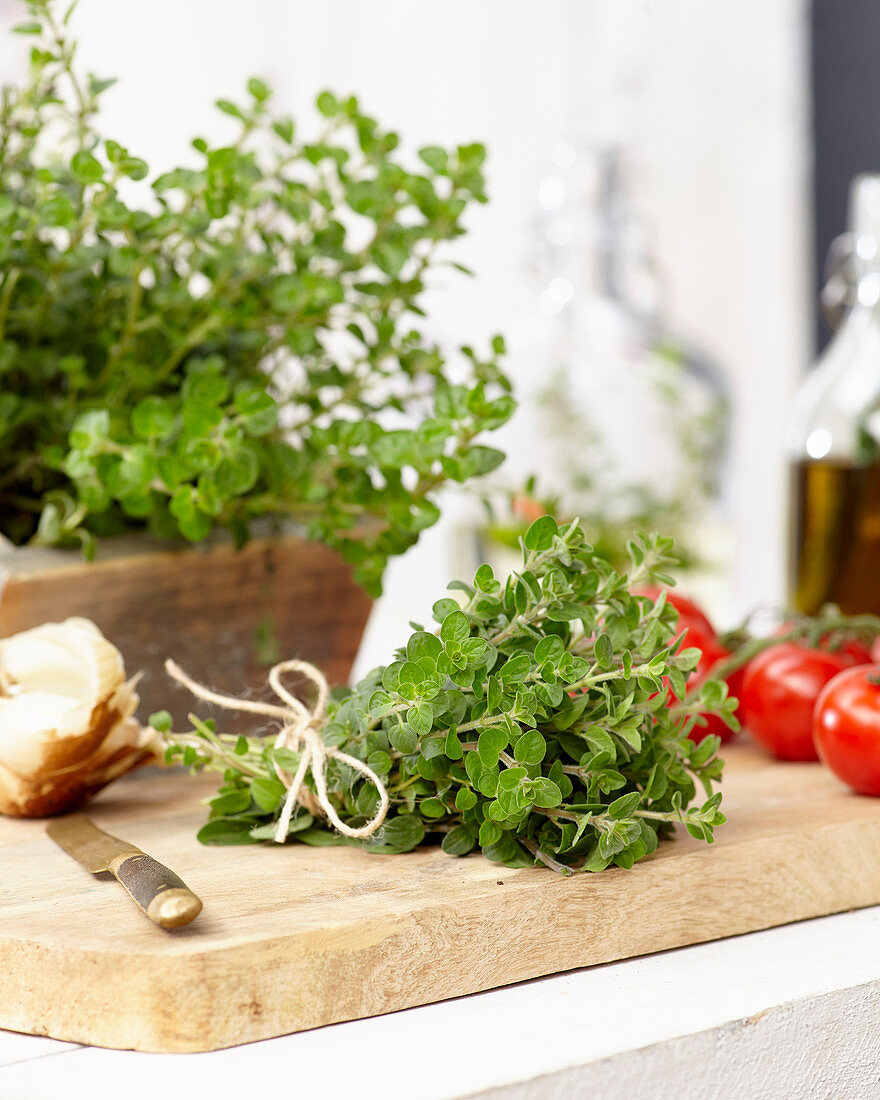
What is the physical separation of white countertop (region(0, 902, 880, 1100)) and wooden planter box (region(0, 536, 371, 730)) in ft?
0.99

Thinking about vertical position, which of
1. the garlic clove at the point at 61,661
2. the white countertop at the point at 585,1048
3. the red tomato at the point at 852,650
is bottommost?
the white countertop at the point at 585,1048

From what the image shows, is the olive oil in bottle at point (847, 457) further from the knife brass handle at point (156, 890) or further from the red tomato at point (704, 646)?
the knife brass handle at point (156, 890)

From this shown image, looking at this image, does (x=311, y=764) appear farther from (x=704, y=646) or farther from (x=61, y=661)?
(x=704, y=646)

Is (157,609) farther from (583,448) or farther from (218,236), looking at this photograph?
(583,448)

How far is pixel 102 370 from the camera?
76 centimetres

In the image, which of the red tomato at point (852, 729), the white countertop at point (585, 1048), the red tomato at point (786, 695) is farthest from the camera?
the red tomato at point (786, 695)

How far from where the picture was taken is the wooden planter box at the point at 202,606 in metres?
0.72

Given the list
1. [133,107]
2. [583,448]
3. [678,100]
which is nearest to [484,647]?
[583,448]

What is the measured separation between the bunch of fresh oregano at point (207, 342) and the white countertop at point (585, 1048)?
29 cm

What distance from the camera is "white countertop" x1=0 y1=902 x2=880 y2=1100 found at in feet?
1.36

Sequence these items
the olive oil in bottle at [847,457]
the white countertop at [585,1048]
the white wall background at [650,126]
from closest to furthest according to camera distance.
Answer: the white countertop at [585,1048]
the olive oil in bottle at [847,457]
the white wall background at [650,126]

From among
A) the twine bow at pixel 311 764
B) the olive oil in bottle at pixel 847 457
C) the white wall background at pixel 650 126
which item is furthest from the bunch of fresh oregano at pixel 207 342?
the white wall background at pixel 650 126

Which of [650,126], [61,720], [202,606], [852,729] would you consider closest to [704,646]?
[852,729]

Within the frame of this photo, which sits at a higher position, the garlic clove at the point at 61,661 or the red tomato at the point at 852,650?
the garlic clove at the point at 61,661
